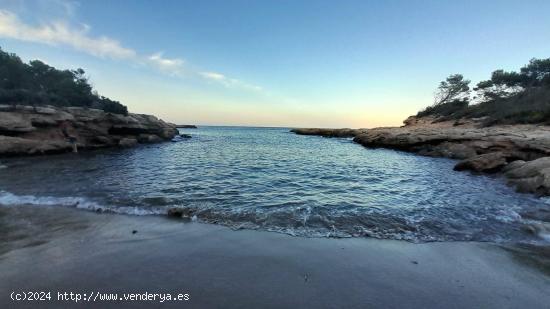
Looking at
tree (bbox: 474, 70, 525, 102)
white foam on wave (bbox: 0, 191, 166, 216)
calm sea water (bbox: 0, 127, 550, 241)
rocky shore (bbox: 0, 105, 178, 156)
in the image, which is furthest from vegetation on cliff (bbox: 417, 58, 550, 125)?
rocky shore (bbox: 0, 105, 178, 156)

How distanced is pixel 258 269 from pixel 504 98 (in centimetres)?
5739

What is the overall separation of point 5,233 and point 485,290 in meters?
9.75

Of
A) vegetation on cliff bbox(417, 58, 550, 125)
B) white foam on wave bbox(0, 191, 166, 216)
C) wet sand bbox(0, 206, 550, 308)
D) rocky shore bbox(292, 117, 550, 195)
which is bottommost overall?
white foam on wave bbox(0, 191, 166, 216)

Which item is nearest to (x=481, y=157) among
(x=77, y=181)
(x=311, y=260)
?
(x=311, y=260)

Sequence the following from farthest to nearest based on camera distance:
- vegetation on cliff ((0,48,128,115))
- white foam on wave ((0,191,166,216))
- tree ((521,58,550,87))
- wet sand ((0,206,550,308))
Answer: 1. tree ((521,58,550,87))
2. vegetation on cliff ((0,48,128,115))
3. white foam on wave ((0,191,166,216))
4. wet sand ((0,206,550,308))

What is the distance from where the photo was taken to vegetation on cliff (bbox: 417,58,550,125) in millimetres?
31484

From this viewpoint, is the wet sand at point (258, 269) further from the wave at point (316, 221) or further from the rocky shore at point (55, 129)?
the rocky shore at point (55, 129)

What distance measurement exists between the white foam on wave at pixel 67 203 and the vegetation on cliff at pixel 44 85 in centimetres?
3295

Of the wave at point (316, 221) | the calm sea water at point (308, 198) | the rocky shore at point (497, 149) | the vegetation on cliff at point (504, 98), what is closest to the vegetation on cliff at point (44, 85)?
the calm sea water at point (308, 198)

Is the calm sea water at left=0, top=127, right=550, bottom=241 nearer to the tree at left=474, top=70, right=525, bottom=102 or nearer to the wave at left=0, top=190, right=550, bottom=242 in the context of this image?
the wave at left=0, top=190, right=550, bottom=242

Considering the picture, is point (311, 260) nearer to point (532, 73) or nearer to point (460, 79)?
point (532, 73)

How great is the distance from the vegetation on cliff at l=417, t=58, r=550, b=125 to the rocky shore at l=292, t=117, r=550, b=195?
3313 millimetres

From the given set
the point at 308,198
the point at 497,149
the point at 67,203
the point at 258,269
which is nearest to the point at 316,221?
the point at 308,198

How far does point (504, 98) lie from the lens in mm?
45344
